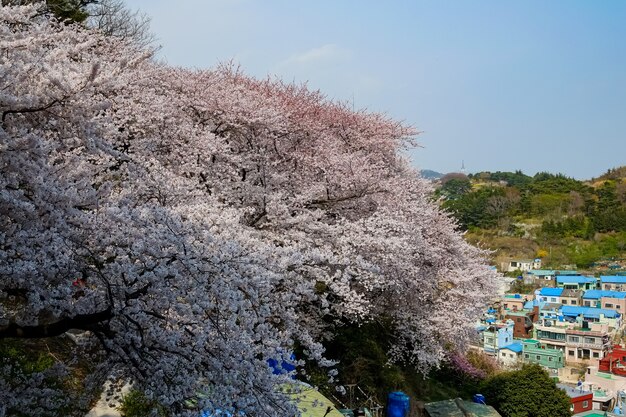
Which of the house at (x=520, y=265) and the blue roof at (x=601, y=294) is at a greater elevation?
the house at (x=520, y=265)

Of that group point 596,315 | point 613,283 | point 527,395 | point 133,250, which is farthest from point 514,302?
point 133,250

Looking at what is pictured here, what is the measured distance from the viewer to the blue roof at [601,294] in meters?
70.0

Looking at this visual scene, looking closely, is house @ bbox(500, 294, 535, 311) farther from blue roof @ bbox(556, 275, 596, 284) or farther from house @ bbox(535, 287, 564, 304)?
blue roof @ bbox(556, 275, 596, 284)

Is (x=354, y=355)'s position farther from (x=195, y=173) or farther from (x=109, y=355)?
(x=109, y=355)

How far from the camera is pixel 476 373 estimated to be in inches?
742

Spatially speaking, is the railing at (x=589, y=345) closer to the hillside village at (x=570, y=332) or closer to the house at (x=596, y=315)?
the hillside village at (x=570, y=332)

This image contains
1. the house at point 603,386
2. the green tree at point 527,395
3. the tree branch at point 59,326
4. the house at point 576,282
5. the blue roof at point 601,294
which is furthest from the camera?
the house at point 576,282

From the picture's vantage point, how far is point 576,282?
248 feet

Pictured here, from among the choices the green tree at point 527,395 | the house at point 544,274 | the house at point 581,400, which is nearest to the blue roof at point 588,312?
the house at point 544,274

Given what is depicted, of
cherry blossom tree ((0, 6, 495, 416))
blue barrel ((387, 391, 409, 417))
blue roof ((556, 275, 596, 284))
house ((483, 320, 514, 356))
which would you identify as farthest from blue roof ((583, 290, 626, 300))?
cherry blossom tree ((0, 6, 495, 416))

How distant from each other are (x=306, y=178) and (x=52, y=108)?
23.3ft

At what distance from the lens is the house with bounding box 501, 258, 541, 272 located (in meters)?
87.4

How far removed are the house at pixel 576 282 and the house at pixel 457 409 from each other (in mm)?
67132

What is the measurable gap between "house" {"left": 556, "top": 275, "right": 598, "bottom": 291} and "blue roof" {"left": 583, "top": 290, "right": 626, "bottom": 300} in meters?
2.58
